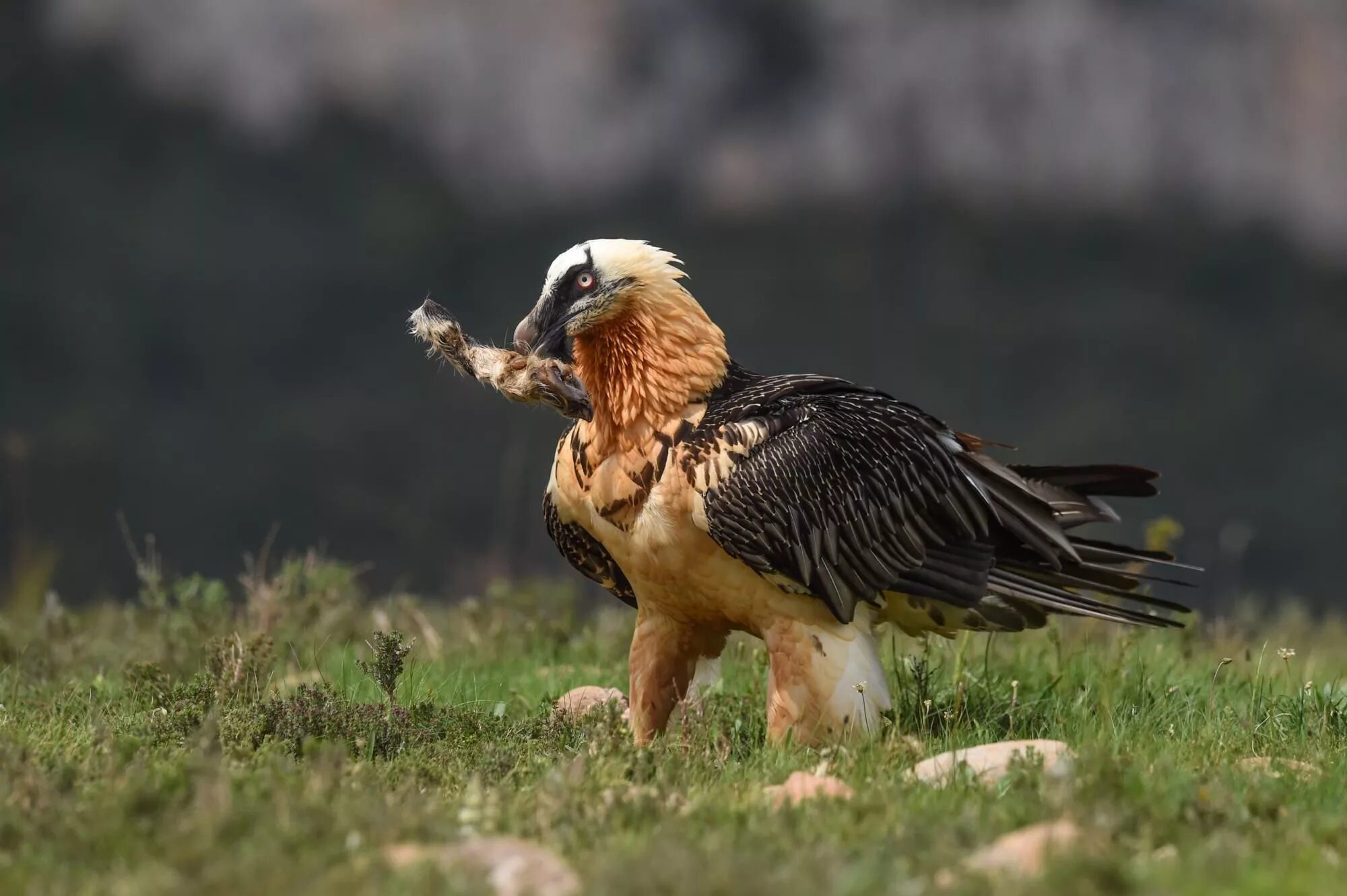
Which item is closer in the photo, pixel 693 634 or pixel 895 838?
pixel 895 838

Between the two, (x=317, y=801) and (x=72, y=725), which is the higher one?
(x=317, y=801)

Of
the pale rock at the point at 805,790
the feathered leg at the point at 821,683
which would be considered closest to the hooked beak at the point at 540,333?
the feathered leg at the point at 821,683

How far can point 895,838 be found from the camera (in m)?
3.62

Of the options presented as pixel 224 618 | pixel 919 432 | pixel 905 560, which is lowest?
pixel 224 618

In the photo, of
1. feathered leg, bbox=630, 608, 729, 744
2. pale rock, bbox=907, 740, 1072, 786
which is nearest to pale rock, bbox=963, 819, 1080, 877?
pale rock, bbox=907, 740, 1072, 786

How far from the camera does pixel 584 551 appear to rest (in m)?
5.81

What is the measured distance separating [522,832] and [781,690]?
167 cm

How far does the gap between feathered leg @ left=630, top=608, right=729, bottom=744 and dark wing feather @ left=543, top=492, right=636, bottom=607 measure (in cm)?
23

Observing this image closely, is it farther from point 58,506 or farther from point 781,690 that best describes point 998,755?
point 58,506

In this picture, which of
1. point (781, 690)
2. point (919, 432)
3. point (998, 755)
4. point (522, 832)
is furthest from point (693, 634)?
point (522, 832)

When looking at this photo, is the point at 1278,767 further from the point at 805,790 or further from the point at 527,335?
the point at 527,335

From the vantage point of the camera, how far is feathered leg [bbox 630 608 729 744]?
564 cm

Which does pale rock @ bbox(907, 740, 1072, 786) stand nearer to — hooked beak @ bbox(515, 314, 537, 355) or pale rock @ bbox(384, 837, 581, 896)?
pale rock @ bbox(384, 837, 581, 896)

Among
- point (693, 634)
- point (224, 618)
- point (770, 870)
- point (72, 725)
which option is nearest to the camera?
point (770, 870)
